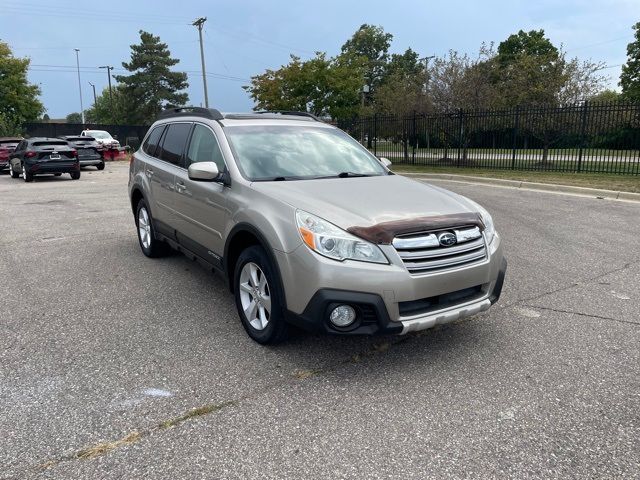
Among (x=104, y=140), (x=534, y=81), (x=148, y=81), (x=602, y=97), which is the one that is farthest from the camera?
(x=148, y=81)

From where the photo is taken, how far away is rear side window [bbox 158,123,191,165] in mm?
5375

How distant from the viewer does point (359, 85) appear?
35.1 metres

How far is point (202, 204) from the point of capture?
4.64 meters

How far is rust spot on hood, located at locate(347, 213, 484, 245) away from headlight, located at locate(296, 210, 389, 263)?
0.15 ft

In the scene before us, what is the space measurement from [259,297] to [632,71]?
5185 centimetres

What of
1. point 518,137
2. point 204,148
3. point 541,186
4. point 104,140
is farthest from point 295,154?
point 104,140

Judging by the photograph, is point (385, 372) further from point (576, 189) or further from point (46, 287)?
point (576, 189)

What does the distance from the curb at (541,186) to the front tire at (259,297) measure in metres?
10.1

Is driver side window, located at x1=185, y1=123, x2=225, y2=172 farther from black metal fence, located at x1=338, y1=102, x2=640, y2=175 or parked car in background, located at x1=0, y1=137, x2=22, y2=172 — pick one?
parked car in background, located at x1=0, y1=137, x2=22, y2=172

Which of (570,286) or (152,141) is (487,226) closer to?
(570,286)

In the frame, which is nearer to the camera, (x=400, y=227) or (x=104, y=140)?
(x=400, y=227)

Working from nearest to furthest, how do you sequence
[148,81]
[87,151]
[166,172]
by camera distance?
[166,172], [87,151], [148,81]

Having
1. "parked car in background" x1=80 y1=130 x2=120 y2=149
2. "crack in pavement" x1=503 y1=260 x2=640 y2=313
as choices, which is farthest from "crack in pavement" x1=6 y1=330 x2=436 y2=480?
"parked car in background" x1=80 y1=130 x2=120 y2=149

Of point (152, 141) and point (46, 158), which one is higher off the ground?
point (152, 141)
